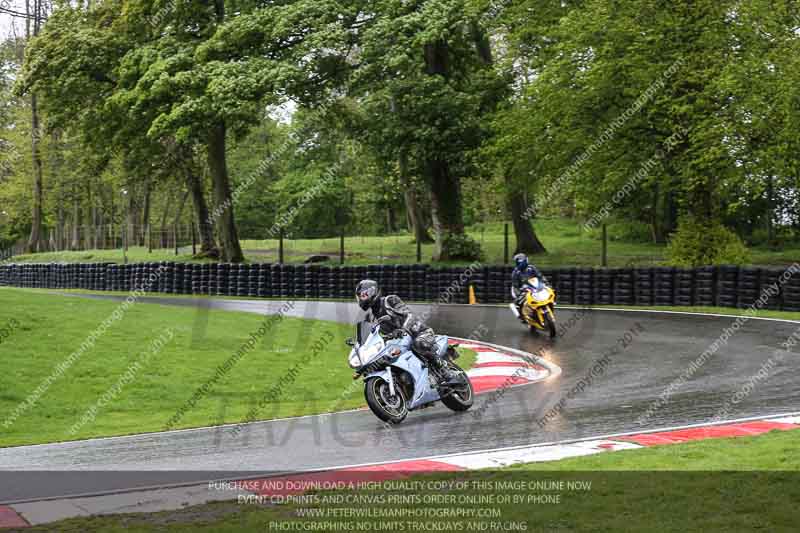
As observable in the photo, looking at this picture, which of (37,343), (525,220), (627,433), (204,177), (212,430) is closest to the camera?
(627,433)

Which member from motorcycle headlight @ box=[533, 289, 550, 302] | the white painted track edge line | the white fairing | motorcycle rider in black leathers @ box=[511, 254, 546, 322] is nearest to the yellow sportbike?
motorcycle headlight @ box=[533, 289, 550, 302]

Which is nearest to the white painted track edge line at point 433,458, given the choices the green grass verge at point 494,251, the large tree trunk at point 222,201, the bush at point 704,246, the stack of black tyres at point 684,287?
the stack of black tyres at point 684,287

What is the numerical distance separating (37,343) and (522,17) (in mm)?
24778

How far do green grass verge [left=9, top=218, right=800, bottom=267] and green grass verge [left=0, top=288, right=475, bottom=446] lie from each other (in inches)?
738

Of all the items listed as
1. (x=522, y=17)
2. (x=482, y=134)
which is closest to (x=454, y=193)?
(x=482, y=134)

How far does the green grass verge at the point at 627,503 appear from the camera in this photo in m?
5.84

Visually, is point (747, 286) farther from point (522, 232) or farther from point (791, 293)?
point (522, 232)

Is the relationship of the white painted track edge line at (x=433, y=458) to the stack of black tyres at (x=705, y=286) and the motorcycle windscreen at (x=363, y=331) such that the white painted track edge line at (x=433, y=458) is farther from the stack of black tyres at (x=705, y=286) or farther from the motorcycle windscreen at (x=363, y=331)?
the stack of black tyres at (x=705, y=286)

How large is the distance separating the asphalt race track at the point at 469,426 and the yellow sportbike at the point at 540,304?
93.0 inches

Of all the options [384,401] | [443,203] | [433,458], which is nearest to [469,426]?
[384,401]

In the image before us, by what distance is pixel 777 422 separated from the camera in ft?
32.8

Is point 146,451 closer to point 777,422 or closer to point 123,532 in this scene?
point 123,532

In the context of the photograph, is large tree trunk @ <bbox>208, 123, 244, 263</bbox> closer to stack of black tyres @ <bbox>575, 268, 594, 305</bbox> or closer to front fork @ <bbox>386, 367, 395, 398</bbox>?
stack of black tyres @ <bbox>575, 268, 594, 305</bbox>

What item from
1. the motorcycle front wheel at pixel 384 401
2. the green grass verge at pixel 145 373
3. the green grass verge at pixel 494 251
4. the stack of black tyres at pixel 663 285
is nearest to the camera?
the motorcycle front wheel at pixel 384 401
